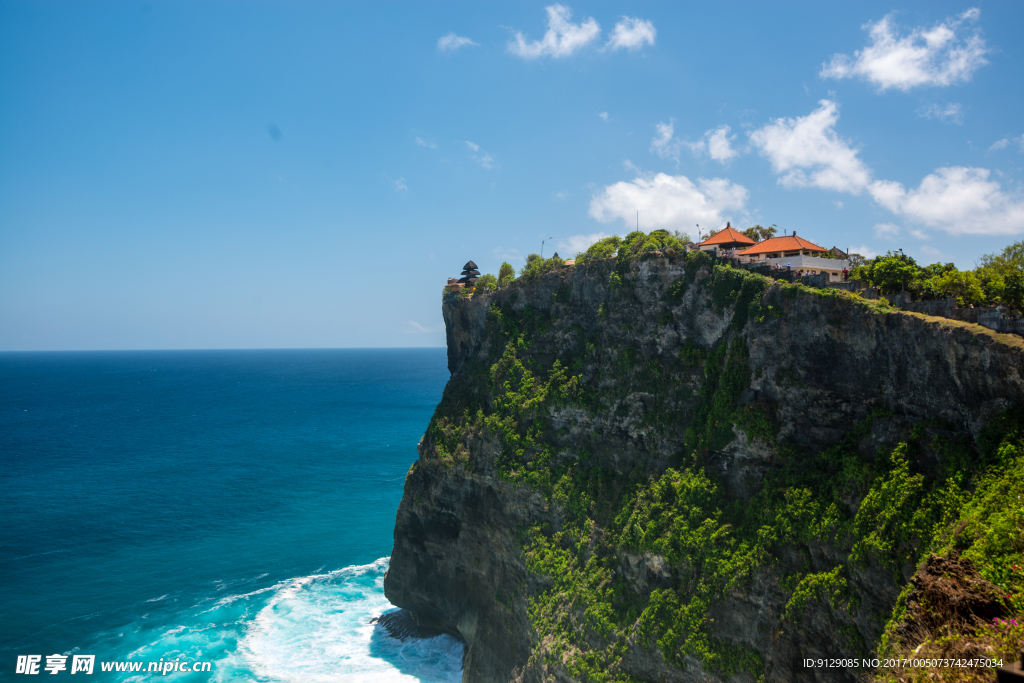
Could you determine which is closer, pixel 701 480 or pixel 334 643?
pixel 701 480

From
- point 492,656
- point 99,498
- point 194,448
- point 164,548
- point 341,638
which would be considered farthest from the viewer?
point 194,448

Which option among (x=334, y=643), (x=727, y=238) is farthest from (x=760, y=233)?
(x=334, y=643)

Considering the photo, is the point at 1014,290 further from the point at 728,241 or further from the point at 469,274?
the point at 469,274

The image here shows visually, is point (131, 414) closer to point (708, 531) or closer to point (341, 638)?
point (341, 638)

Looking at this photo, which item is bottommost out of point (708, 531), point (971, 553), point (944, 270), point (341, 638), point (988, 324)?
point (341, 638)

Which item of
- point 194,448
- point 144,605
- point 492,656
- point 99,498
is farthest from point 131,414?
point 492,656
